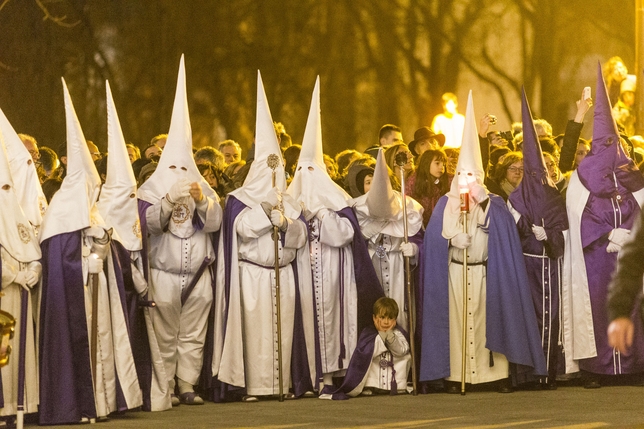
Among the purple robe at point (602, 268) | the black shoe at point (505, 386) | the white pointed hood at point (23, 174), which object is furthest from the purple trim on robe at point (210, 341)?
the purple robe at point (602, 268)

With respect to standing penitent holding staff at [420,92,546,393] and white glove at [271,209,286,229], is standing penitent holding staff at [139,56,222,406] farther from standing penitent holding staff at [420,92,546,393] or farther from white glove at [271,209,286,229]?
standing penitent holding staff at [420,92,546,393]

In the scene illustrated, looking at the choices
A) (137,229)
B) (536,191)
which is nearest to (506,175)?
(536,191)

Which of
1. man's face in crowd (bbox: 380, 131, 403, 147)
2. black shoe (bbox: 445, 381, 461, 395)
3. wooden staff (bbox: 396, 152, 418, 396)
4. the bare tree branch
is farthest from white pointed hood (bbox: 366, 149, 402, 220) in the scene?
the bare tree branch

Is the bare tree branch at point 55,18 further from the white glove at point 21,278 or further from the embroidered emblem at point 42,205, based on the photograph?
the white glove at point 21,278

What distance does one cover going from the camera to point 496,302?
35.4ft

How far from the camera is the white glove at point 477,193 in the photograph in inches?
429

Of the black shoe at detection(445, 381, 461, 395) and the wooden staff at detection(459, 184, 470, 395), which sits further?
the black shoe at detection(445, 381, 461, 395)

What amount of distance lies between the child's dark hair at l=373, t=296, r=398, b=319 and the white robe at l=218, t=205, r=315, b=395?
0.62 m

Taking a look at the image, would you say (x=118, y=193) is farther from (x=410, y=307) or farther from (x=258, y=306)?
(x=410, y=307)

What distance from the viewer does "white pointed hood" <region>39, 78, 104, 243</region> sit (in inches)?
363

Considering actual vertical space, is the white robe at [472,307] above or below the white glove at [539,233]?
below

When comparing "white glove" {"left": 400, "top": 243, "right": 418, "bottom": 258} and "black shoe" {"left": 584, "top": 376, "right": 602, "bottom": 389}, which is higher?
"white glove" {"left": 400, "top": 243, "right": 418, "bottom": 258}

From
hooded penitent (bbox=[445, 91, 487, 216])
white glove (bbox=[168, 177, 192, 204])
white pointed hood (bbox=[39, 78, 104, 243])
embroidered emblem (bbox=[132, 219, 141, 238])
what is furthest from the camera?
hooded penitent (bbox=[445, 91, 487, 216])

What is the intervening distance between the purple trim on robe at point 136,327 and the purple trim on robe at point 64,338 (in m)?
0.47
